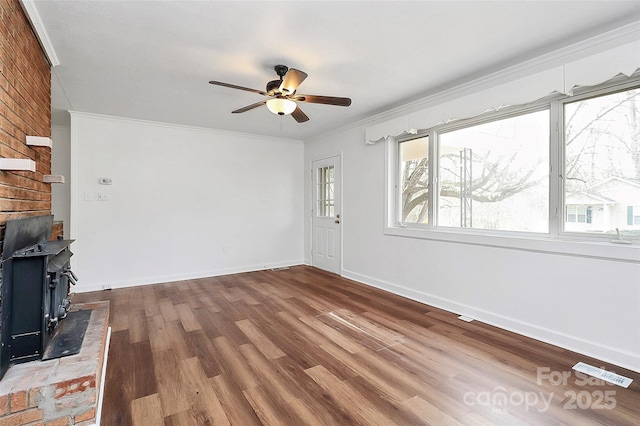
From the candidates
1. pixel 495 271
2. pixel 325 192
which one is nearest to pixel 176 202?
pixel 325 192

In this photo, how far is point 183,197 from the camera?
476cm

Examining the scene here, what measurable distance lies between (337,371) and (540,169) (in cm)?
245

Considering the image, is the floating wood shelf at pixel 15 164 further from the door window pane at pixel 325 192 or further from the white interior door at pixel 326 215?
the door window pane at pixel 325 192

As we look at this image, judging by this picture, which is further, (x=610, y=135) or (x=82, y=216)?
(x=82, y=216)

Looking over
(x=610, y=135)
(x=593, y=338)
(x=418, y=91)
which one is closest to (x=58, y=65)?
(x=418, y=91)

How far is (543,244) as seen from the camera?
258cm

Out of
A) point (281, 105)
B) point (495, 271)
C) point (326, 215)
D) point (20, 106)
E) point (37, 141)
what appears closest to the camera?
point (20, 106)

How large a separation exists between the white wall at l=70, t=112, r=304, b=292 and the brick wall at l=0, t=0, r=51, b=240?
1792 mm

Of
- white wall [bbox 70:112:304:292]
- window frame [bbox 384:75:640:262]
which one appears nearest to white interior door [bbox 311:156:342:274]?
white wall [bbox 70:112:304:292]

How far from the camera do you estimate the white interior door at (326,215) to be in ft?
16.6

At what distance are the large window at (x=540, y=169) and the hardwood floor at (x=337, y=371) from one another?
1.05 meters

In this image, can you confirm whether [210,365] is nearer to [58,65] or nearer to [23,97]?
[23,97]

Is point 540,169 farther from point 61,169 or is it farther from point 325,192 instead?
point 61,169

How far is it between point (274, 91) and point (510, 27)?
181 cm
